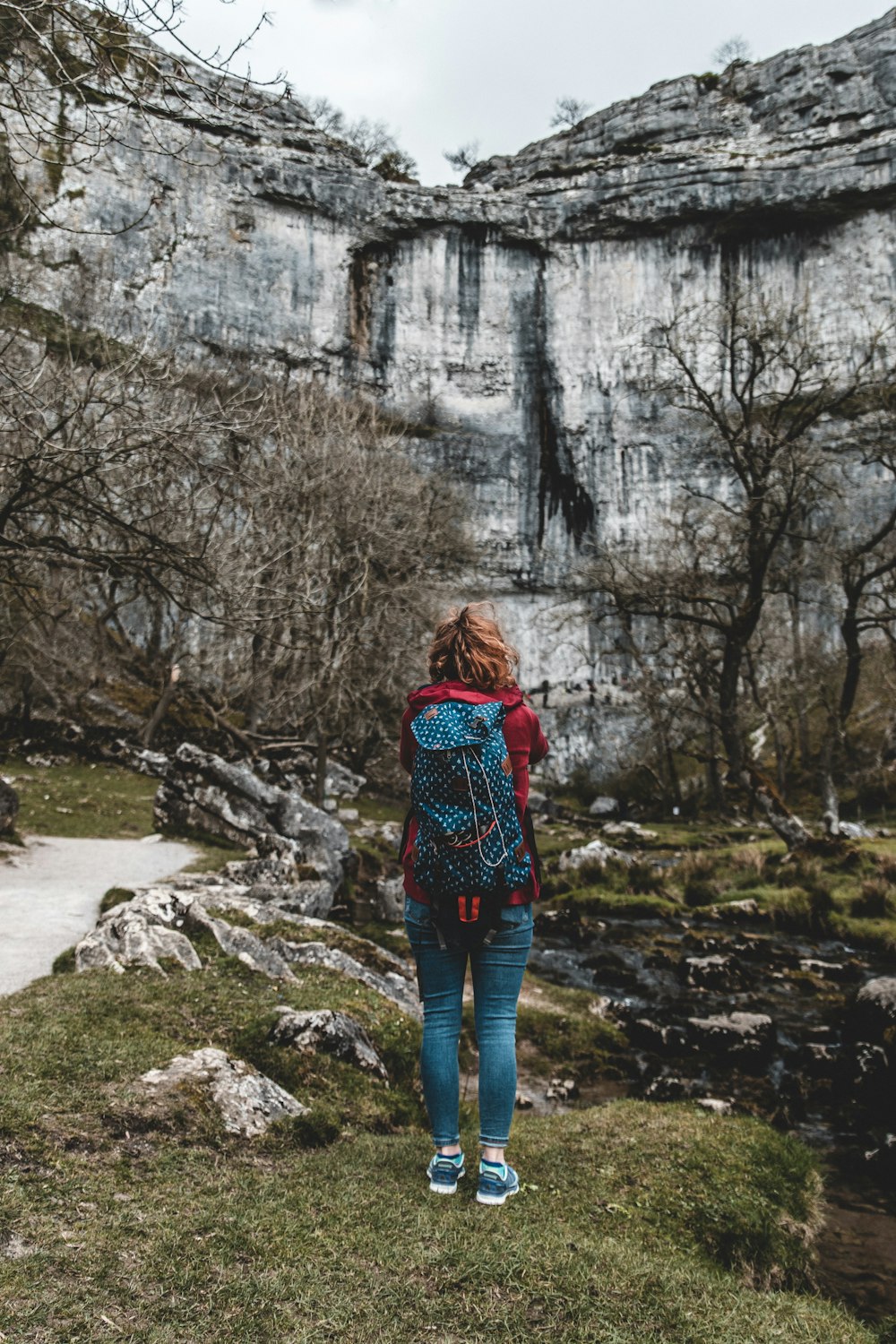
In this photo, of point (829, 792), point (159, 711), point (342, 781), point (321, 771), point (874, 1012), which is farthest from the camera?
point (342, 781)

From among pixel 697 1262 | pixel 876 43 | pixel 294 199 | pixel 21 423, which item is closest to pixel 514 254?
pixel 294 199

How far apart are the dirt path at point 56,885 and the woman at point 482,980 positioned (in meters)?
3.22

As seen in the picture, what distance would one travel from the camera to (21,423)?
6262 mm

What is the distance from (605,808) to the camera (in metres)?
32.9

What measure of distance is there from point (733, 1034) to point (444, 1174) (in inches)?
212

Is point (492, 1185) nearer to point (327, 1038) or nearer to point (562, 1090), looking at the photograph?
point (327, 1038)

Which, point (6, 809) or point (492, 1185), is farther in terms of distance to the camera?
point (6, 809)

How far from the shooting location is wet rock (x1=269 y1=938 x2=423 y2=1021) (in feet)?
23.7

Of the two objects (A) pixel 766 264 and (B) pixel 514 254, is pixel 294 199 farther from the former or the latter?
(A) pixel 766 264

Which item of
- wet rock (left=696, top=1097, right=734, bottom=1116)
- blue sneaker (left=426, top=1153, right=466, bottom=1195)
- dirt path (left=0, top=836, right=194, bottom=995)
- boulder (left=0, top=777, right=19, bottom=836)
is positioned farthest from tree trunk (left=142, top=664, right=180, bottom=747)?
blue sneaker (left=426, top=1153, right=466, bottom=1195)

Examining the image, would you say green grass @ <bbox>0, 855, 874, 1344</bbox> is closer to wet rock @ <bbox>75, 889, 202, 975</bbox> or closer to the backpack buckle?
wet rock @ <bbox>75, 889, 202, 975</bbox>

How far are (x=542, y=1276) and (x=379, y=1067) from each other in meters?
2.62

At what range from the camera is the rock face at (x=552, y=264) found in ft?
133

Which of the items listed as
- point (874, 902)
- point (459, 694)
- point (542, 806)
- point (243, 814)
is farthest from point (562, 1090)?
point (542, 806)
